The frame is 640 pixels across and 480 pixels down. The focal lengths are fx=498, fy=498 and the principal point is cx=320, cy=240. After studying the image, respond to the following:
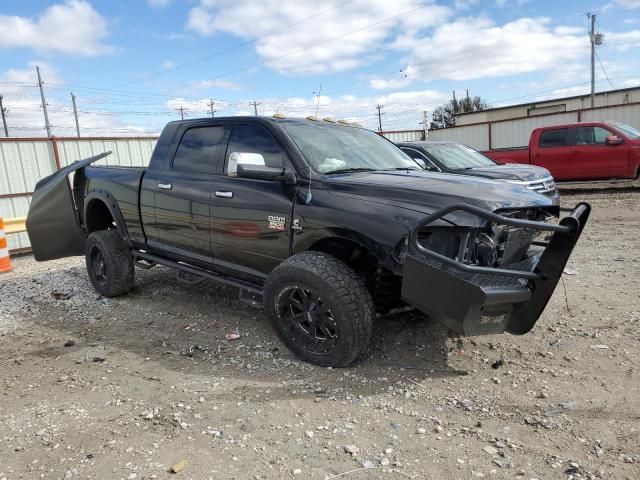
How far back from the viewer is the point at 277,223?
388 cm

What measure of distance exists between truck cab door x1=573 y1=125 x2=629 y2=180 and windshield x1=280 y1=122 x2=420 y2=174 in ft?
33.1

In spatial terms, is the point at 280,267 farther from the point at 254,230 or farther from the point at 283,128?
the point at 283,128

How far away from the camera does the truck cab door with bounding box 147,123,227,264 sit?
4.51 metres

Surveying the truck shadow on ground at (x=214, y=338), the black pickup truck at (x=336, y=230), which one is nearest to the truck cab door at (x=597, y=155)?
the black pickup truck at (x=336, y=230)

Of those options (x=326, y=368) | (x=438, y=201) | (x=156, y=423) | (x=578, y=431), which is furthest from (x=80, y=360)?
(x=578, y=431)

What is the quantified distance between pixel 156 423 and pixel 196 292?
116 inches

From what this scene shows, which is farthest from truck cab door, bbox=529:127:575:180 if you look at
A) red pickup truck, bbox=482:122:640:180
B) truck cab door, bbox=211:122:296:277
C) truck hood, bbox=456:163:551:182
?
truck cab door, bbox=211:122:296:277

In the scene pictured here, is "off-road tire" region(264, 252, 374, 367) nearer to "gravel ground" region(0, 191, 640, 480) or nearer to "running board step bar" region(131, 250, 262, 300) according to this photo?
"gravel ground" region(0, 191, 640, 480)

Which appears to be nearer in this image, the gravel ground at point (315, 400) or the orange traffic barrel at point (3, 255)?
the gravel ground at point (315, 400)

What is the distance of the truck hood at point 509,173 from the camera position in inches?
316

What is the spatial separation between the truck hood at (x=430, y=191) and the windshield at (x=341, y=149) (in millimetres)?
244

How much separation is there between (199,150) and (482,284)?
295 cm

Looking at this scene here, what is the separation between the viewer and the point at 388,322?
4.55 meters

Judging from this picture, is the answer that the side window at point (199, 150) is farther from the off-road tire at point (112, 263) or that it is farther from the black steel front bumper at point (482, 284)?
the black steel front bumper at point (482, 284)
